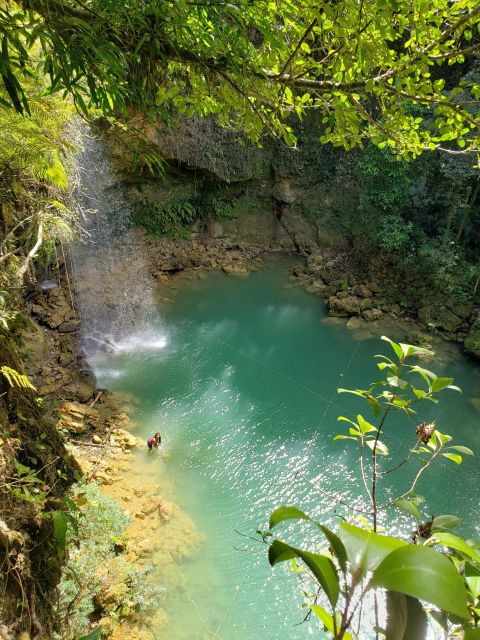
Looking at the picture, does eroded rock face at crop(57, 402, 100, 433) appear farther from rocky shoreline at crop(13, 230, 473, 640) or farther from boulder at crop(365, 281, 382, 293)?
boulder at crop(365, 281, 382, 293)

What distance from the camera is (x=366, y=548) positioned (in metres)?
0.46

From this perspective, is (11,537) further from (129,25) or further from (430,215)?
(430,215)

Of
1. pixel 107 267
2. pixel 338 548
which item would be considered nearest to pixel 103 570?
pixel 338 548

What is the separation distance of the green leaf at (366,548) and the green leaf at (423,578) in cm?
Answer: 1

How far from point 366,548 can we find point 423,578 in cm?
7

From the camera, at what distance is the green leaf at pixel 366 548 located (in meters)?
0.45

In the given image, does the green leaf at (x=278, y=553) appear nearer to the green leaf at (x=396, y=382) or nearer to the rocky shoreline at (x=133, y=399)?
the green leaf at (x=396, y=382)

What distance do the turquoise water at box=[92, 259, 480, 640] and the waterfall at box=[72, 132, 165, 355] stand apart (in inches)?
16.6

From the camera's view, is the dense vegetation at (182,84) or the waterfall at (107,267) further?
the waterfall at (107,267)

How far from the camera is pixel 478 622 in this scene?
2.74 feet

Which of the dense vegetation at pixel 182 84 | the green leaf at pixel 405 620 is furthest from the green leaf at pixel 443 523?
the green leaf at pixel 405 620

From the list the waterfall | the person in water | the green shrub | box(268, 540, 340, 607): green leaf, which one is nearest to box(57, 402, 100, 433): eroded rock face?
the person in water

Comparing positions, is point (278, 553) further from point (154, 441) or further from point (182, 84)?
point (154, 441)

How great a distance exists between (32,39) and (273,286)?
29.3ft
